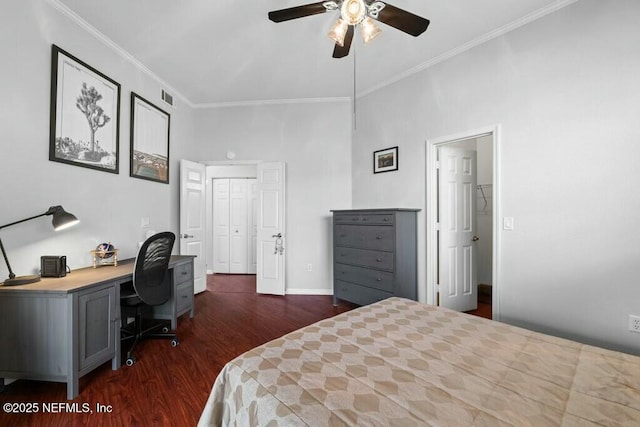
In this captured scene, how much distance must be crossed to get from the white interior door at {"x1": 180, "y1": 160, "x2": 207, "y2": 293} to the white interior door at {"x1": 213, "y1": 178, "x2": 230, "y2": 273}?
1.48 m

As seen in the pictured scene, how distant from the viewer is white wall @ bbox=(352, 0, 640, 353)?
1965 millimetres

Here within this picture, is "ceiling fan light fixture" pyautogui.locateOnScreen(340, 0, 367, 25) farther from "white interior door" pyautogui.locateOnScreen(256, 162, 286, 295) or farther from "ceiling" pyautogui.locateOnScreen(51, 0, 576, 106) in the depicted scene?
"white interior door" pyautogui.locateOnScreen(256, 162, 286, 295)

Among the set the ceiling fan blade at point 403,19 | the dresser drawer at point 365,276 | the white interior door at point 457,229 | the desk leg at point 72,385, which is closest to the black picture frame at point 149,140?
the desk leg at point 72,385

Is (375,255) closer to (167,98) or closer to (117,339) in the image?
(117,339)

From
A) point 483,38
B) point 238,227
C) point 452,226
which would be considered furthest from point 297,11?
point 238,227

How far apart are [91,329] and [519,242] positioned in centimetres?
354

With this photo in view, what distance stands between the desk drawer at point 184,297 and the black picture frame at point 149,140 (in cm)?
140

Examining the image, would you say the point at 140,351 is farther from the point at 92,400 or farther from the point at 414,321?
the point at 414,321

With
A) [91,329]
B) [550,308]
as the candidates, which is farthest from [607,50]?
[91,329]

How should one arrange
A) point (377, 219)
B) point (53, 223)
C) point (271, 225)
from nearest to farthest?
point (53, 223), point (377, 219), point (271, 225)

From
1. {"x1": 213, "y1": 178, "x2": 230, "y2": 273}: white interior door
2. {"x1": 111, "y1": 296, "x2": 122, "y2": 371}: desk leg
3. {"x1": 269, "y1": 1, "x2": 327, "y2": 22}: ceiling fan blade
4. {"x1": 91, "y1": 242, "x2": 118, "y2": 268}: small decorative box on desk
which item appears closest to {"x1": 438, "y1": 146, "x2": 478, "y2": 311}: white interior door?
{"x1": 269, "y1": 1, "x2": 327, "y2": 22}: ceiling fan blade

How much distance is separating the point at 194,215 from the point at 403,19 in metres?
3.59

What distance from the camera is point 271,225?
4203 mm

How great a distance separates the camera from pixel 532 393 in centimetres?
94
